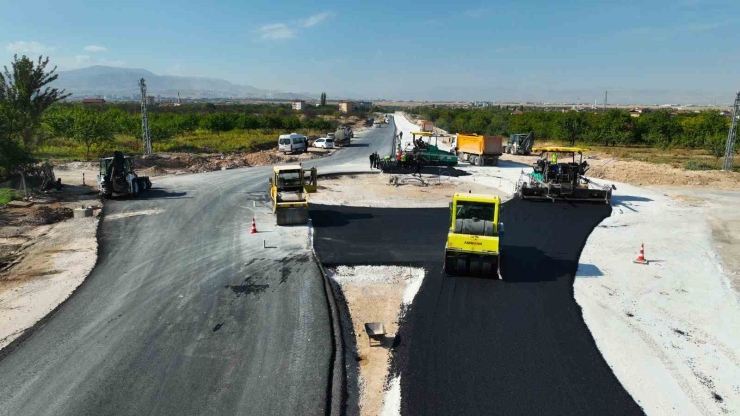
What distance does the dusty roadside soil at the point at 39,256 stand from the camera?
404 inches

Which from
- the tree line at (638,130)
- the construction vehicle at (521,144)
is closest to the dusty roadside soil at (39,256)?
the construction vehicle at (521,144)

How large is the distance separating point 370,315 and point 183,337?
12.5ft

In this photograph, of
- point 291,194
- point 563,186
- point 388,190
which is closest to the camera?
point 291,194

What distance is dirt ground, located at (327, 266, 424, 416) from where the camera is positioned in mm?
7469

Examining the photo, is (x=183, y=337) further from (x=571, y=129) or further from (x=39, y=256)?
(x=571, y=129)

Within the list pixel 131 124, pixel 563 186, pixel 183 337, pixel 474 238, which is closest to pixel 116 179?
pixel 183 337

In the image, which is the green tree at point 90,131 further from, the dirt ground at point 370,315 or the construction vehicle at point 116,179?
the dirt ground at point 370,315

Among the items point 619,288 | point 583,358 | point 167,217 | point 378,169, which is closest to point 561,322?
point 583,358

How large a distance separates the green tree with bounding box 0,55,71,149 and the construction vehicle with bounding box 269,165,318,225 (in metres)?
14.4

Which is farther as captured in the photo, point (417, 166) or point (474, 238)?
point (417, 166)

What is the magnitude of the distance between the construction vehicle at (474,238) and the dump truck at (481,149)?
75.0 ft

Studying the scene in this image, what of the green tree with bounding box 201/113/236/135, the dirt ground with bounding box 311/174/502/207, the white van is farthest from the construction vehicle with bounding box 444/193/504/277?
the green tree with bounding box 201/113/236/135

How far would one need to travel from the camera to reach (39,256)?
45.5 ft

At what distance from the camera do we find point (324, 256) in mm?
13922
